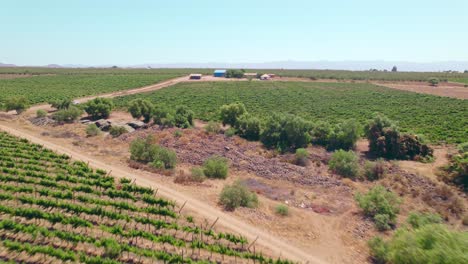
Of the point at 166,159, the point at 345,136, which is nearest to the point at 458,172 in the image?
the point at 345,136

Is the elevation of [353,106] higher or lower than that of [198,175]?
higher

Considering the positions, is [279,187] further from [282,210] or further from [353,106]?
[353,106]

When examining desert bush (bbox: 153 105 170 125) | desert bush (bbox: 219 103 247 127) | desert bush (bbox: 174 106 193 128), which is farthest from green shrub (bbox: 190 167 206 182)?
desert bush (bbox: 153 105 170 125)

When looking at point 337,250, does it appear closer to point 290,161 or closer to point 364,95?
point 290,161

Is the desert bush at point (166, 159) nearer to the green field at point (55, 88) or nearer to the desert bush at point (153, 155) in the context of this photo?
the desert bush at point (153, 155)

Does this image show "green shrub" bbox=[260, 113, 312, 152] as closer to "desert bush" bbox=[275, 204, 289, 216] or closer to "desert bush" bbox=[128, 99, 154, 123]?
"desert bush" bbox=[275, 204, 289, 216]

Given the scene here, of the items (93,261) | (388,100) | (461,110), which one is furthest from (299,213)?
(388,100)

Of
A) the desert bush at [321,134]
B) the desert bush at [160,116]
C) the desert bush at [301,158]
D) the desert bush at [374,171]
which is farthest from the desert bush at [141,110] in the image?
the desert bush at [374,171]
